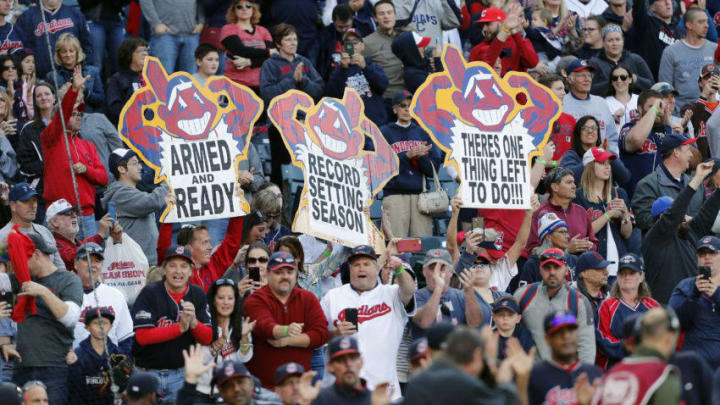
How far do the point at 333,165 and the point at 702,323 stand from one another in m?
3.36

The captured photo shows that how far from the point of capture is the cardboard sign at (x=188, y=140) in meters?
13.4

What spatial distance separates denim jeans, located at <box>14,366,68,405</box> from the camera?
1176 centimetres

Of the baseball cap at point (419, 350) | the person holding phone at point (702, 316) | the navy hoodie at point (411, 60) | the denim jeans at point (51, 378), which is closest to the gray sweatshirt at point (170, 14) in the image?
the navy hoodie at point (411, 60)

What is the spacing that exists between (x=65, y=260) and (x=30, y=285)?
5.91 feet

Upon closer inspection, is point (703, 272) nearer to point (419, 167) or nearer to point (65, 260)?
point (419, 167)

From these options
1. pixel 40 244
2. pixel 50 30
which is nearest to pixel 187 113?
pixel 40 244

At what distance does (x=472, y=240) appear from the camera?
12.6 meters

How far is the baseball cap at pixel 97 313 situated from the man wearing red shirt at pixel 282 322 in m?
1.13

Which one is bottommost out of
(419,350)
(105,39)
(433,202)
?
(419,350)

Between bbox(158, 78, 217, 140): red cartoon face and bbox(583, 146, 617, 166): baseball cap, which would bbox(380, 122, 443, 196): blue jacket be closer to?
bbox(583, 146, 617, 166): baseball cap

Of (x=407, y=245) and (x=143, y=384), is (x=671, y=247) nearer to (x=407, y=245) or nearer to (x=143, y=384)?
(x=407, y=245)

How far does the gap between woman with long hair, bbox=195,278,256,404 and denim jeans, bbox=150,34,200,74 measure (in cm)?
591

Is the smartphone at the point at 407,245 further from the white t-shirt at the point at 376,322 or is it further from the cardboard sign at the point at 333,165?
the white t-shirt at the point at 376,322

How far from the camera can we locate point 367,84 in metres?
16.8
